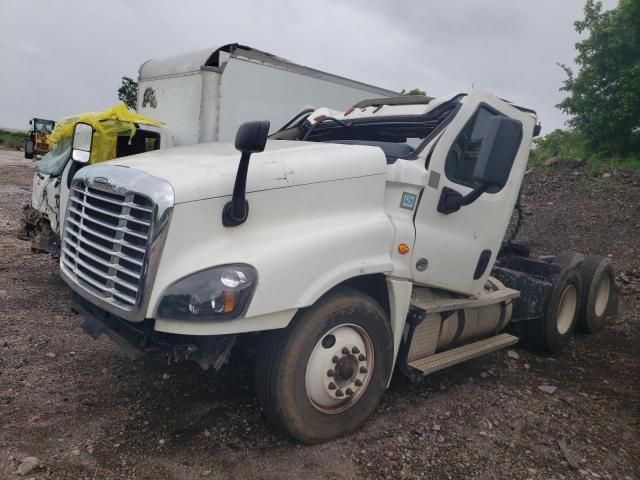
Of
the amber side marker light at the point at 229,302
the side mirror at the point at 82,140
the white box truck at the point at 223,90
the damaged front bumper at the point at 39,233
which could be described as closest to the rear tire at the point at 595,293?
the white box truck at the point at 223,90

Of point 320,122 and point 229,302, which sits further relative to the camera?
point 320,122

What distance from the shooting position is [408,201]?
139 inches

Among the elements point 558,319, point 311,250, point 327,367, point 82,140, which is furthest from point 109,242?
point 558,319

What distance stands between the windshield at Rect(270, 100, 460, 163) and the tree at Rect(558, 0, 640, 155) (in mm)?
11838

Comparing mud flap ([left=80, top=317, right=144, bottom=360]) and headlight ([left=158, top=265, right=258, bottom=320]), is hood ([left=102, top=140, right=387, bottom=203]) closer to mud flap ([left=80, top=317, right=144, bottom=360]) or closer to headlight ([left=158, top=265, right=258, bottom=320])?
headlight ([left=158, top=265, right=258, bottom=320])

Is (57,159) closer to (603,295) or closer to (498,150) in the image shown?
(498,150)

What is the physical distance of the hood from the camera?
2.78m

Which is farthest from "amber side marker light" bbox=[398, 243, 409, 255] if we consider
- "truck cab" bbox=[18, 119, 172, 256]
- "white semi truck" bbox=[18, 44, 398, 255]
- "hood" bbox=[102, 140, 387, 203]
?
"truck cab" bbox=[18, 119, 172, 256]

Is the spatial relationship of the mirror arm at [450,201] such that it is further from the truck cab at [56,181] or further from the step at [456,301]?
the truck cab at [56,181]

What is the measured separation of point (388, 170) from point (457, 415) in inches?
72.9

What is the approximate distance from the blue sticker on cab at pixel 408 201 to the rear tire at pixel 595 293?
3258 millimetres

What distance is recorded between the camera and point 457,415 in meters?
3.72

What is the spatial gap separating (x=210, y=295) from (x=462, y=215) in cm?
218

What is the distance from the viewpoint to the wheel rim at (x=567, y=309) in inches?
215
